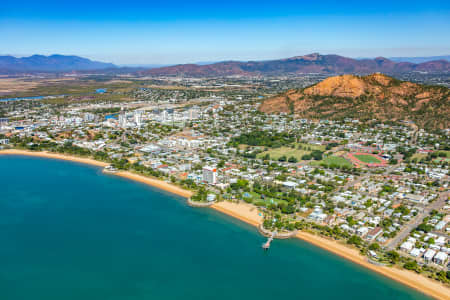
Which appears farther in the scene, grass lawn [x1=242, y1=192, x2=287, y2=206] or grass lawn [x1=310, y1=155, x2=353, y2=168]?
grass lawn [x1=310, y1=155, x2=353, y2=168]

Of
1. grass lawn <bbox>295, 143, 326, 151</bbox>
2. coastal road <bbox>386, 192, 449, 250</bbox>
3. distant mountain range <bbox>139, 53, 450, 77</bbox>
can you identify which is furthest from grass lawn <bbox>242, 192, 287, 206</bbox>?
distant mountain range <bbox>139, 53, 450, 77</bbox>

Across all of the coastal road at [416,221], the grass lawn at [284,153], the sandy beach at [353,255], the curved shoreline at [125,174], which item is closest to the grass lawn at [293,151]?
the grass lawn at [284,153]

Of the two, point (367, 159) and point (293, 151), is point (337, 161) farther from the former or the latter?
point (293, 151)

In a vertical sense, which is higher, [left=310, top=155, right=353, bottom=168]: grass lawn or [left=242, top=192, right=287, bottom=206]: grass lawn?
[left=310, top=155, right=353, bottom=168]: grass lawn

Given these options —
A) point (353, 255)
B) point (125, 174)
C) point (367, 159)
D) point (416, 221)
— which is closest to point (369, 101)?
point (367, 159)

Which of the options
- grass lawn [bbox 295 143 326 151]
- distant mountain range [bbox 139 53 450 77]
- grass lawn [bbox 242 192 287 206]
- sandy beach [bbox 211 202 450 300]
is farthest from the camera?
distant mountain range [bbox 139 53 450 77]

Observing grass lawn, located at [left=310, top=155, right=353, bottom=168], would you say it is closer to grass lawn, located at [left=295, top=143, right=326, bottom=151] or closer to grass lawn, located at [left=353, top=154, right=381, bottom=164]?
grass lawn, located at [left=353, top=154, right=381, bottom=164]
